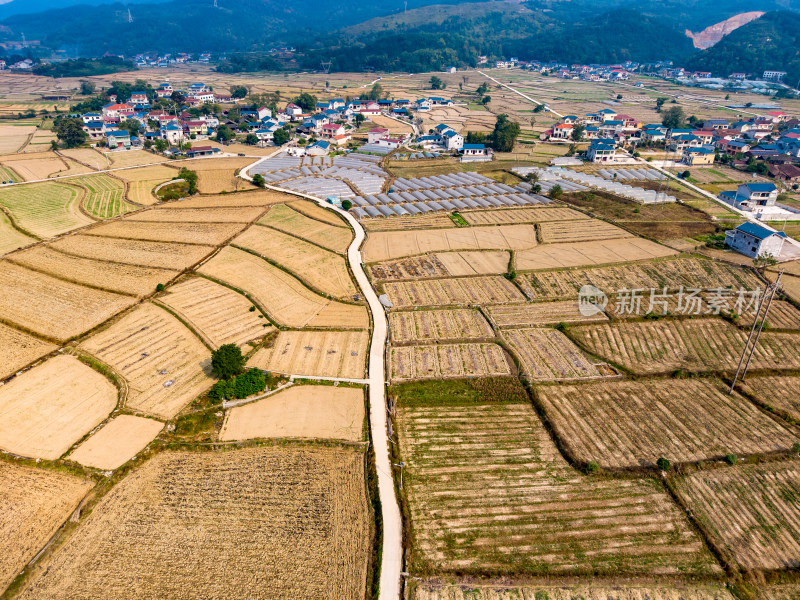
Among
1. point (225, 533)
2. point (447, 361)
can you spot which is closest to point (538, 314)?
point (447, 361)

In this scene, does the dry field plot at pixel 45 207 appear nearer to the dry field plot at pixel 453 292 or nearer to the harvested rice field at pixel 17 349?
the harvested rice field at pixel 17 349

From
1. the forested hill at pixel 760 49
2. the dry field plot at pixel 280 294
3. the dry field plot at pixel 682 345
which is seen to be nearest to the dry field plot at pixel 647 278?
the dry field plot at pixel 682 345

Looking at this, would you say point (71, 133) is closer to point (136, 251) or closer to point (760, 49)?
point (136, 251)

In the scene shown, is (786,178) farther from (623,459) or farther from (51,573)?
(51,573)

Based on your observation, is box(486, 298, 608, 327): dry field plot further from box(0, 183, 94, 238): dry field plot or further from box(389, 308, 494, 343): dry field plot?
box(0, 183, 94, 238): dry field plot

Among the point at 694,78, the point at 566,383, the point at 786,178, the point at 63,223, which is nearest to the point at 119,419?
the point at 566,383
